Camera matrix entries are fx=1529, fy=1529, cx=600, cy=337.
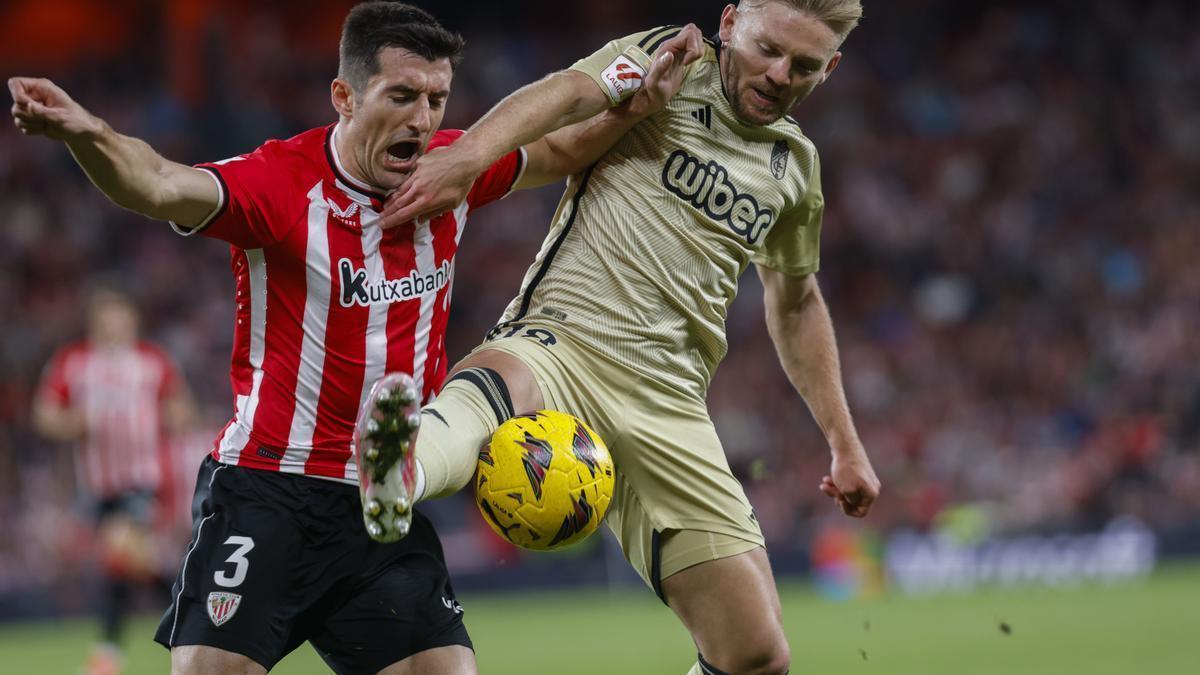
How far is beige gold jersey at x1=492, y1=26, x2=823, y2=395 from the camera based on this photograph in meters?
4.68

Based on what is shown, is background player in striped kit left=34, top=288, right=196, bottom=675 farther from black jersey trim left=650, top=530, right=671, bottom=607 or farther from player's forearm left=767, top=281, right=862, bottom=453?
black jersey trim left=650, top=530, right=671, bottom=607

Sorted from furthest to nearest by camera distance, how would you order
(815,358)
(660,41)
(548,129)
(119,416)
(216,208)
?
1. (119,416)
2. (815,358)
3. (660,41)
4. (548,129)
5. (216,208)

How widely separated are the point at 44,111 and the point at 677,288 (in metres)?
2.01

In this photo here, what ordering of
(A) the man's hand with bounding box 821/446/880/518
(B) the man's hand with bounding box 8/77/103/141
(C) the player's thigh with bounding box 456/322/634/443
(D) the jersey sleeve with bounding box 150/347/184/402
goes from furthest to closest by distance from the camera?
(D) the jersey sleeve with bounding box 150/347/184/402 < (A) the man's hand with bounding box 821/446/880/518 < (C) the player's thigh with bounding box 456/322/634/443 < (B) the man's hand with bounding box 8/77/103/141

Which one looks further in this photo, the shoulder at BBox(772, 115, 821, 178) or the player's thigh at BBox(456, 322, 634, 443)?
the shoulder at BBox(772, 115, 821, 178)

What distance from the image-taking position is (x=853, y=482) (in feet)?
17.3

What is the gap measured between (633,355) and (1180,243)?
14.2 metres

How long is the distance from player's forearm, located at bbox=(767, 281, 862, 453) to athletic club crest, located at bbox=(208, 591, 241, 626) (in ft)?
7.12

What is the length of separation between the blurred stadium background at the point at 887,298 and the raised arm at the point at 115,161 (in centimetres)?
702

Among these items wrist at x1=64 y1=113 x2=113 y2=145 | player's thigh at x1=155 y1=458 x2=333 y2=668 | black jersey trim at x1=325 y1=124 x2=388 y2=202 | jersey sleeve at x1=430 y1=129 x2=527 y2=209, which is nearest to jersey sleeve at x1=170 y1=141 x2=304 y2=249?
black jersey trim at x1=325 y1=124 x2=388 y2=202

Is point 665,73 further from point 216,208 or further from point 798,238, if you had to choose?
point 216,208

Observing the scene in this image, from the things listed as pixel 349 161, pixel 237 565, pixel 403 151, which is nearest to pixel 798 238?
pixel 403 151

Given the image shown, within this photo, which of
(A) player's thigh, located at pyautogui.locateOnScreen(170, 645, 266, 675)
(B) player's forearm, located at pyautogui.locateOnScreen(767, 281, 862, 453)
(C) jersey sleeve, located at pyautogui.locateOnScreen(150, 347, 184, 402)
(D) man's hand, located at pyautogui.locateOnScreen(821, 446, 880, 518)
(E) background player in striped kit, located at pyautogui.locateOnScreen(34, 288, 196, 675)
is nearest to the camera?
(A) player's thigh, located at pyautogui.locateOnScreen(170, 645, 266, 675)

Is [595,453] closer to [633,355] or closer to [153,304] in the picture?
[633,355]
